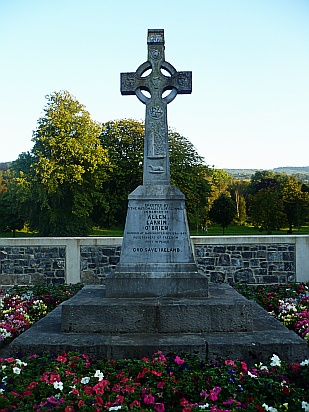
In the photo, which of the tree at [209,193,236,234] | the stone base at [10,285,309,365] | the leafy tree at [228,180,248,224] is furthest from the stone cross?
the leafy tree at [228,180,248,224]

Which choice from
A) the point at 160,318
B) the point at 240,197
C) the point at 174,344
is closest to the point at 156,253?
the point at 160,318

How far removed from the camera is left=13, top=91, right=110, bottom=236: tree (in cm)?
2631

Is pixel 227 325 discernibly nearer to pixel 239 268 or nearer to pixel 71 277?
pixel 239 268

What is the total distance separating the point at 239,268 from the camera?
1009cm

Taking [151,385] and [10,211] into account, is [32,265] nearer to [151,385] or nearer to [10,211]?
[151,385]

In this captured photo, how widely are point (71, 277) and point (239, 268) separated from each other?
3750 mm

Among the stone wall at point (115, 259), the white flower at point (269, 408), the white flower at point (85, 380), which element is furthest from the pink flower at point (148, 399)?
the stone wall at point (115, 259)

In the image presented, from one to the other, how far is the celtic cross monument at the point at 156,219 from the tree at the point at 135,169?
68.3 ft

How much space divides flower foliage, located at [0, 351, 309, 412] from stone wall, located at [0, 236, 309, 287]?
19.7 ft

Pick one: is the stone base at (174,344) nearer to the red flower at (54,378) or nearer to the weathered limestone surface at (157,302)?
the weathered limestone surface at (157,302)

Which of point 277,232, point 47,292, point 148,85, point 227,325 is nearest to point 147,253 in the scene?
point 227,325

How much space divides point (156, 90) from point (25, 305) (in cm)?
401

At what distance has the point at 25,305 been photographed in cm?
741

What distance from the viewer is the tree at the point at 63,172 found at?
86.3ft
